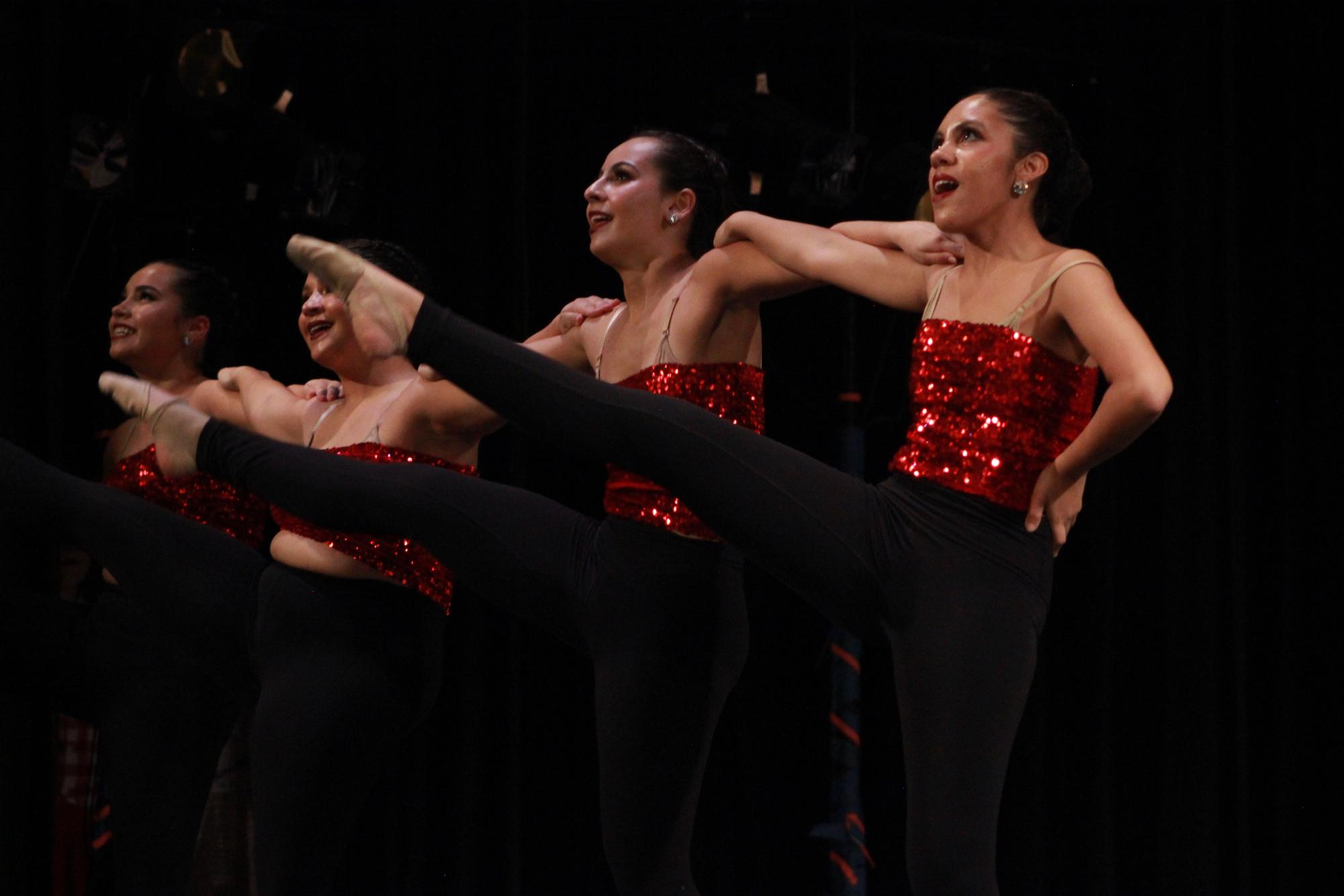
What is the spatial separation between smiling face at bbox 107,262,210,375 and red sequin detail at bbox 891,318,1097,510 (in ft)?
6.69

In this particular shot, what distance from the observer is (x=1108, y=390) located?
2.28 m

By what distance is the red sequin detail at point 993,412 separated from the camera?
233cm

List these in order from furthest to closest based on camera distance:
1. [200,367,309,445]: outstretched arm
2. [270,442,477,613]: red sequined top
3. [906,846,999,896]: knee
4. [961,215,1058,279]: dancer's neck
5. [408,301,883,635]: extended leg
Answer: [200,367,309,445]: outstretched arm
[270,442,477,613]: red sequined top
[961,215,1058,279]: dancer's neck
[408,301,883,635]: extended leg
[906,846,999,896]: knee

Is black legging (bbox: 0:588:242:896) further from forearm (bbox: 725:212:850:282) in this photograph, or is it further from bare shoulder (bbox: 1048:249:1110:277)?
bare shoulder (bbox: 1048:249:1110:277)

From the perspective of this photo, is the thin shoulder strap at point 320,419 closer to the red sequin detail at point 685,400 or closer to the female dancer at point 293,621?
the female dancer at point 293,621

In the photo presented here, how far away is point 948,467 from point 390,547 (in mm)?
1094

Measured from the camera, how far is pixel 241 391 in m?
3.46

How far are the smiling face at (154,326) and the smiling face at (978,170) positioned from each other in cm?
201

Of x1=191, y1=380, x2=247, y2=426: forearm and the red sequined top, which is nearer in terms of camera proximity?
the red sequined top

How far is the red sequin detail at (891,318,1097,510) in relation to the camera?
2.33 m

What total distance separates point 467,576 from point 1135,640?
91.4 inches

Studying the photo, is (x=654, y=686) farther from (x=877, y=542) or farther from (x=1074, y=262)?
(x=1074, y=262)

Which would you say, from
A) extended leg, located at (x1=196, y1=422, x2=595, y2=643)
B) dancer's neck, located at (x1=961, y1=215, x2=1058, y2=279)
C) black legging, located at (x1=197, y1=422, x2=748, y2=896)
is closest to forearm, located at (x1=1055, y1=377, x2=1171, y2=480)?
dancer's neck, located at (x1=961, y1=215, x2=1058, y2=279)

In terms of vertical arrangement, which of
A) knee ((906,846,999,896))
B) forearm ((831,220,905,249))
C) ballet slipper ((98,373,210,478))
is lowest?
knee ((906,846,999,896))
